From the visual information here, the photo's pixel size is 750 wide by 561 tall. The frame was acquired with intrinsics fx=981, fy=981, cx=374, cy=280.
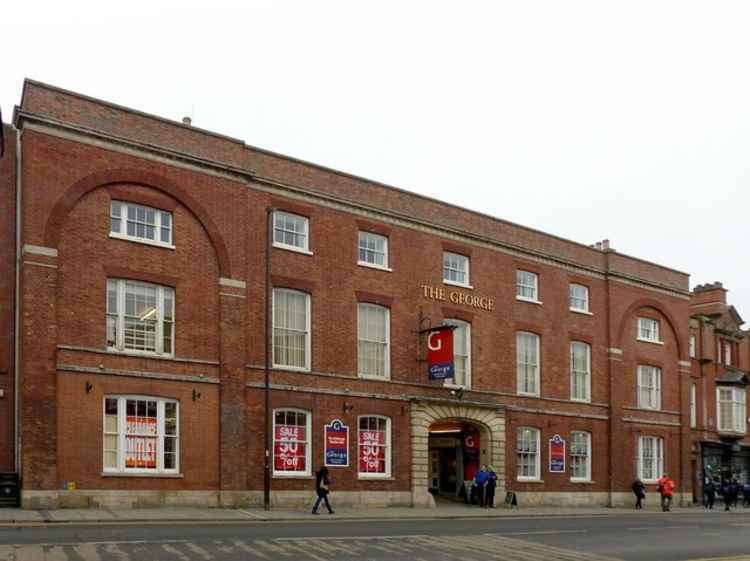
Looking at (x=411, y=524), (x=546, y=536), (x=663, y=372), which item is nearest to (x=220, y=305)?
(x=411, y=524)

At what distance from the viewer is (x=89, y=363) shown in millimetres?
28328

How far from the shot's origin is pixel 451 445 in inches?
1636

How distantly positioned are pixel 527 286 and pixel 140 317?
19312mm

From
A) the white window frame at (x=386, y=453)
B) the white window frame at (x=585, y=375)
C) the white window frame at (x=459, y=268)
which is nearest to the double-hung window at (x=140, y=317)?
the white window frame at (x=386, y=453)

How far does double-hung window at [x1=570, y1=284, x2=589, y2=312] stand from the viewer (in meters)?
45.5

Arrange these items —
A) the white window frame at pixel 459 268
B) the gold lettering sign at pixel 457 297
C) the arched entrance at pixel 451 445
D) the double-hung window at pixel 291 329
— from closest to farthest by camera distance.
A: the double-hung window at pixel 291 329, the arched entrance at pixel 451 445, the gold lettering sign at pixel 457 297, the white window frame at pixel 459 268

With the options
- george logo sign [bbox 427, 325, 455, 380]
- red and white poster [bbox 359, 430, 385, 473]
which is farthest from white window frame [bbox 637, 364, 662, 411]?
red and white poster [bbox 359, 430, 385, 473]

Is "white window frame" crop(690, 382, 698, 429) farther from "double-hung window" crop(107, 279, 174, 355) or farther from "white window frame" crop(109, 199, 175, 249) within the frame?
"white window frame" crop(109, 199, 175, 249)

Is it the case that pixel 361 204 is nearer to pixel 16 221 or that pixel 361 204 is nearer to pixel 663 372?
pixel 16 221

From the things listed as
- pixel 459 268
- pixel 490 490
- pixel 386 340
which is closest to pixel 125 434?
pixel 386 340

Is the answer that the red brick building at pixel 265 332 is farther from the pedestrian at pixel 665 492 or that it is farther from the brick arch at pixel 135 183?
the pedestrian at pixel 665 492

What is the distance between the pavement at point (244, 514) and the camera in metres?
24.1

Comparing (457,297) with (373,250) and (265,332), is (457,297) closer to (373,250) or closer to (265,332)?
(373,250)

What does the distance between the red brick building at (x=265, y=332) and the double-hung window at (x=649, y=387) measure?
232cm
